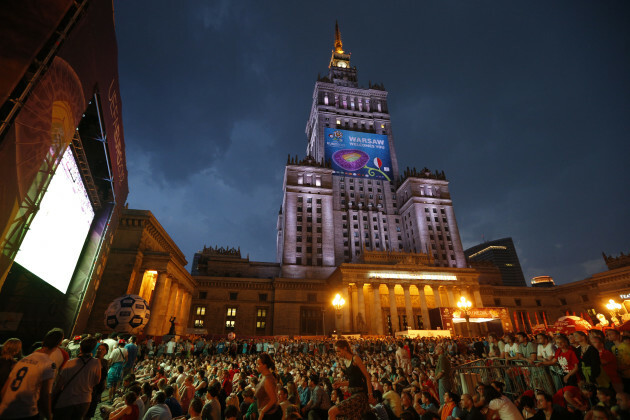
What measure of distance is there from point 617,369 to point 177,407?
1109 cm

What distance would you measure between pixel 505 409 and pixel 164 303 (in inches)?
1173

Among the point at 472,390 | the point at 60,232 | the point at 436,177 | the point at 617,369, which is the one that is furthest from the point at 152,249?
the point at 436,177

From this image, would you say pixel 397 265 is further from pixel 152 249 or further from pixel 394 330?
pixel 152 249

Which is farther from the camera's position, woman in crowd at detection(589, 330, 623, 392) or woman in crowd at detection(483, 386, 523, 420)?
woman in crowd at detection(589, 330, 623, 392)

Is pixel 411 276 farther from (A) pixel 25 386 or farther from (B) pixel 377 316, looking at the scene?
(A) pixel 25 386

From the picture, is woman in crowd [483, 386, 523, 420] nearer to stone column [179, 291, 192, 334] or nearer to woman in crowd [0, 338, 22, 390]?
woman in crowd [0, 338, 22, 390]

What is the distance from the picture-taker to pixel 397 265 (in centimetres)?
4303

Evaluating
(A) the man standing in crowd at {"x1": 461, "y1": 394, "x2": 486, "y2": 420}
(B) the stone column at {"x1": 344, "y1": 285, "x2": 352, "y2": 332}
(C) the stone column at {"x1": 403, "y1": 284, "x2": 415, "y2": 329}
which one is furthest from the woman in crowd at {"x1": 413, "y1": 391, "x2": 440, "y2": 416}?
(C) the stone column at {"x1": 403, "y1": 284, "x2": 415, "y2": 329}


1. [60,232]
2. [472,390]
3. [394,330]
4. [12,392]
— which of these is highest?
[60,232]

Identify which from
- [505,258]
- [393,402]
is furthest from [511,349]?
[505,258]

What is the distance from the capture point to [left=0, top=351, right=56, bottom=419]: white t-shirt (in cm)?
430

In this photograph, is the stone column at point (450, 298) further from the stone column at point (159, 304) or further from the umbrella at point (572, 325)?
the stone column at point (159, 304)

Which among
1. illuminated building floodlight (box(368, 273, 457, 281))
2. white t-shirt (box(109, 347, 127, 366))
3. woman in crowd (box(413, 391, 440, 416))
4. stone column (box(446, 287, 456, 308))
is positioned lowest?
woman in crowd (box(413, 391, 440, 416))

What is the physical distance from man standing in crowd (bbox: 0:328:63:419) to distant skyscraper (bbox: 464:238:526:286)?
7137 inches
